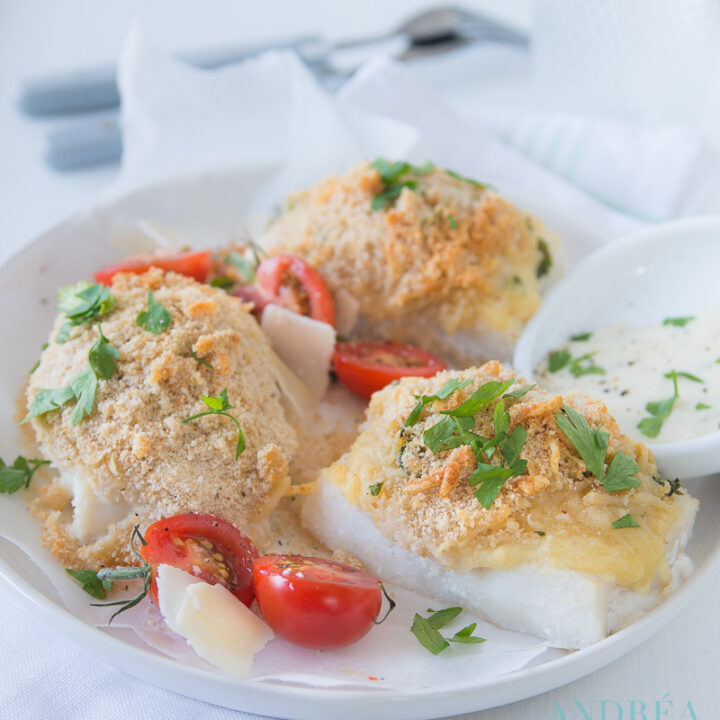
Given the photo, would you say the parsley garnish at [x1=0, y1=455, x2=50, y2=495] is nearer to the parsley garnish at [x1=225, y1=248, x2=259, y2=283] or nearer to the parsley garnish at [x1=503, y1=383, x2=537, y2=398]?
the parsley garnish at [x1=225, y1=248, x2=259, y2=283]

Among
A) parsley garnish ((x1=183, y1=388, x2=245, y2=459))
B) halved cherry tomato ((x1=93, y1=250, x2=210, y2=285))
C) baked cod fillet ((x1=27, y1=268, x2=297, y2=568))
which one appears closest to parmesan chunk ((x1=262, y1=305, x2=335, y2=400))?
baked cod fillet ((x1=27, y1=268, x2=297, y2=568))

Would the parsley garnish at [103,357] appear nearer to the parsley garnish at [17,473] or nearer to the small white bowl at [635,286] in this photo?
the parsley garnish at [17,473]

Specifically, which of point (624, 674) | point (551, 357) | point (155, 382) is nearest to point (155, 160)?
point (155, 382)

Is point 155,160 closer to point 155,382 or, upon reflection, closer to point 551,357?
point 155,382

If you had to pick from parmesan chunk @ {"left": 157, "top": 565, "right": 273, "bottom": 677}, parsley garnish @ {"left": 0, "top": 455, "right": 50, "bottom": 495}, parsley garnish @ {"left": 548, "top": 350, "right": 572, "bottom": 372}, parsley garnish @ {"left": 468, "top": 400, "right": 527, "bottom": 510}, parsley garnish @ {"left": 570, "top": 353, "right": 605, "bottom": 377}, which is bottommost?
parsley garnish @ {"left": 548, "top": 350, "right": 572, "bottom": 372}

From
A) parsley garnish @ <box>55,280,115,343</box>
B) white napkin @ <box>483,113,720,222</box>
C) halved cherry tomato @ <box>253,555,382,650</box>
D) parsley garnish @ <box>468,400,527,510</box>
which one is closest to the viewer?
halved cherry tomato @ <box>253,555,382,650</box>

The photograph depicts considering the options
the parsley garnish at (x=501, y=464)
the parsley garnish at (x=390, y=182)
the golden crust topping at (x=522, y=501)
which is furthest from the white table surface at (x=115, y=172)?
the parsley garnish at (x=390, y=182)

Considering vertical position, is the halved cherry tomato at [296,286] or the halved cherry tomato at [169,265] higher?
the halved cherry tomato at [169,265]
